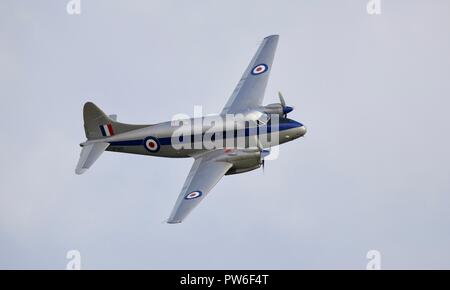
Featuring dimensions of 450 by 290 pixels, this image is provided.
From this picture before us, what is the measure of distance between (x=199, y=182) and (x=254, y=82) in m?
10.4

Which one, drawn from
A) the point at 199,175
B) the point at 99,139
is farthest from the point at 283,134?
the point at 99,139

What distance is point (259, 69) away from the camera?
202 feet

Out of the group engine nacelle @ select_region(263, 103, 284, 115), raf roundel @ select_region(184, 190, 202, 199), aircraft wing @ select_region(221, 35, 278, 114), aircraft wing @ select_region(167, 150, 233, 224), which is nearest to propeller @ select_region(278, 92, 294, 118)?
engine nacelle @ select_region(263, 103, 284, 115)

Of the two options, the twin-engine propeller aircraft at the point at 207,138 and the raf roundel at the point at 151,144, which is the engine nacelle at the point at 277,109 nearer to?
the twin-engine propeller aircraft at the point at 207,138

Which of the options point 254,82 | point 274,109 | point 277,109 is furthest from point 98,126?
point 277,109

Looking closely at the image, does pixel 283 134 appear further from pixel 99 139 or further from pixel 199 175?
pixel 99 139

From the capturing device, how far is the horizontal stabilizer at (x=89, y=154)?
5528cm

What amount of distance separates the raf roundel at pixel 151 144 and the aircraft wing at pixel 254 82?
5.20 m

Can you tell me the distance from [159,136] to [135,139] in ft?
5.53

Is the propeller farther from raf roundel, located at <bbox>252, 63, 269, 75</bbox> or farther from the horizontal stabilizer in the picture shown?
the horizontal stabilizer

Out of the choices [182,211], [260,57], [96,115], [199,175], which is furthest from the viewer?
[260,57]

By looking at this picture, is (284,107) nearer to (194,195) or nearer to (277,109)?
(277,109)

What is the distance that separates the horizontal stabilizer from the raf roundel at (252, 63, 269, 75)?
38.6 ft

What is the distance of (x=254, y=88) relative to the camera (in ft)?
197
